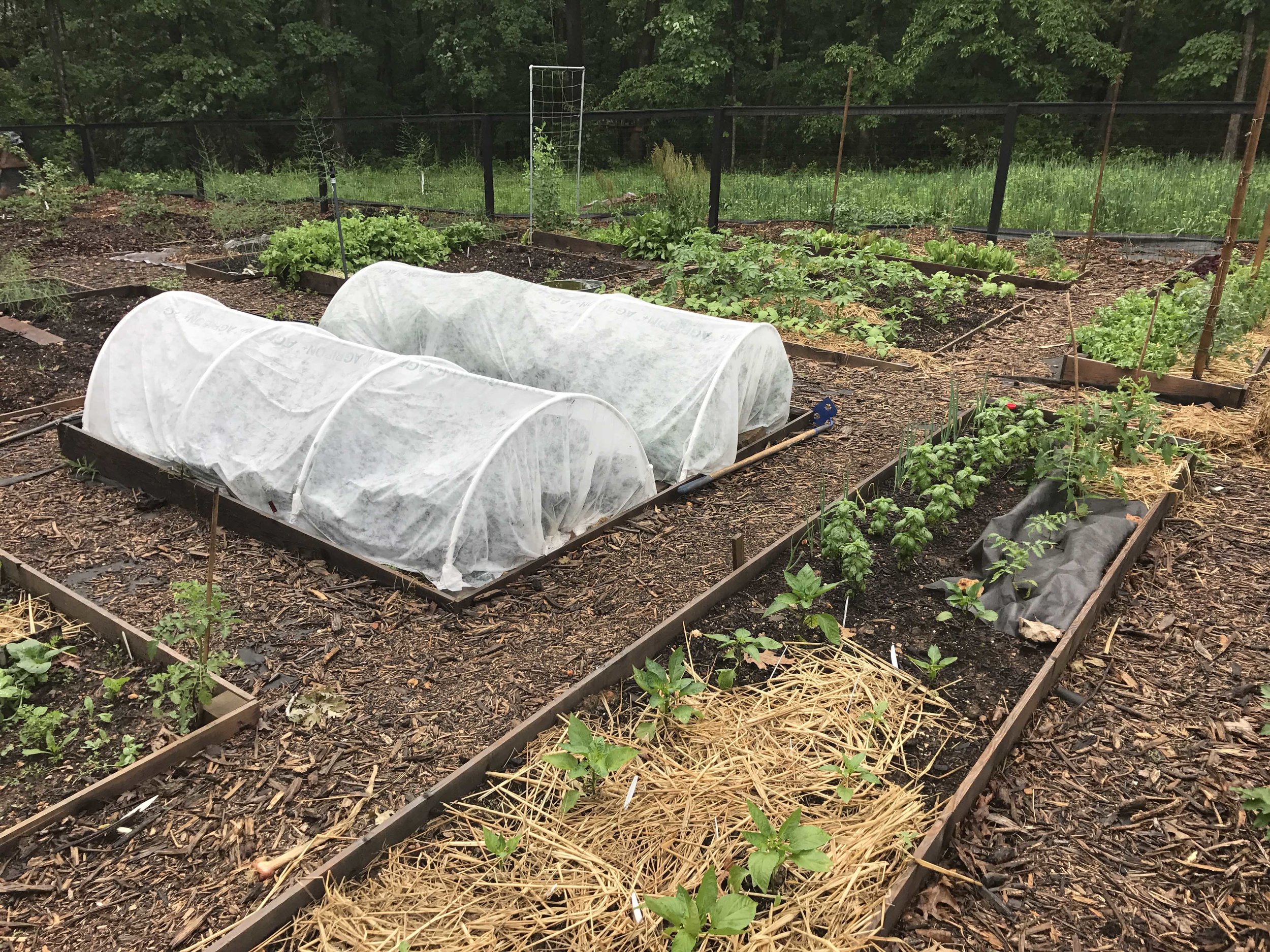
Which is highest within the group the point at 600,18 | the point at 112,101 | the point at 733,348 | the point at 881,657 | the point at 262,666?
the point at 600,18

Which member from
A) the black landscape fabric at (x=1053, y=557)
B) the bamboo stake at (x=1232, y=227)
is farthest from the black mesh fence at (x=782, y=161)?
the black landscape fabric at (x=1053, y=557)

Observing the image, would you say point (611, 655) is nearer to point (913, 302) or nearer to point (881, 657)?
point (881, 657)

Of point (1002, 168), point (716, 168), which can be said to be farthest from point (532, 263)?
point (1002, 168)

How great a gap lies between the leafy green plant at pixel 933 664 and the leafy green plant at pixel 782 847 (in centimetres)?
94

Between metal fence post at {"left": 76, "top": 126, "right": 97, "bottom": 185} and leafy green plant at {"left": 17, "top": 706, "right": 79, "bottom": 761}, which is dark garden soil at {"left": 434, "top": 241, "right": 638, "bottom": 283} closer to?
leafy green plant at {"left": 17, "top": 706, "right": 79, "bottom": 761}

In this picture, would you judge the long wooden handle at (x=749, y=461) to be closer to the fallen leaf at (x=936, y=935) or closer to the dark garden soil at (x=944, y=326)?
the dark garden soil at (x=944, y=326)

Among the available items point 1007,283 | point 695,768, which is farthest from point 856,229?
point 695,768

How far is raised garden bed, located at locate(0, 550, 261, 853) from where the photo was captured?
261cm

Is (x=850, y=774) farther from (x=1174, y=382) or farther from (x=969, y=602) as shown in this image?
(x=1174, y=382)

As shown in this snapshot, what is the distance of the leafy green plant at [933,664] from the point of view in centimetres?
304

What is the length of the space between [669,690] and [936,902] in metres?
1.06

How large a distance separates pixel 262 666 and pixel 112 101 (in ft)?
81.3

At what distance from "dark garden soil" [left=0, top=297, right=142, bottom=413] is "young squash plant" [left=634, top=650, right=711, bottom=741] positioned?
5.31 meters

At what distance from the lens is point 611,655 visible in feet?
10.9
